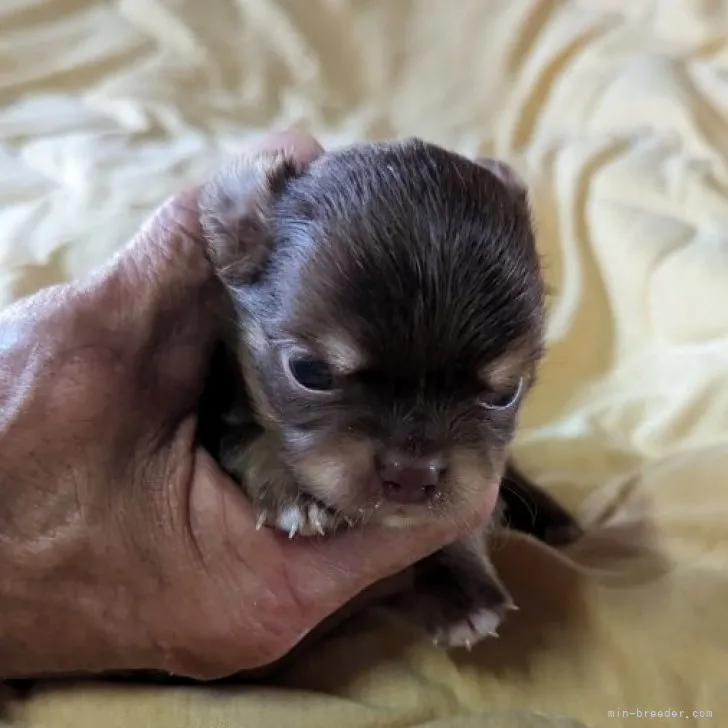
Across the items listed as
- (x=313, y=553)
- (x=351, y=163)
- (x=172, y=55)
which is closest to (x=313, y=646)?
(x=313, y=553)

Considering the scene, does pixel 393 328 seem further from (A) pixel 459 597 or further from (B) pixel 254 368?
(A) pixel 459 597

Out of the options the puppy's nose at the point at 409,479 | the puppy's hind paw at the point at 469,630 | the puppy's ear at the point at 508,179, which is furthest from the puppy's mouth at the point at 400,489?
the puppy's ear at the point at 508,179

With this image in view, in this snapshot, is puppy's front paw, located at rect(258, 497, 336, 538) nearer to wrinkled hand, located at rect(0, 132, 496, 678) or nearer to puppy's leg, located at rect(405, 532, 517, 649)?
wrinkled hand, located at rect(0, 132, 496, 678)

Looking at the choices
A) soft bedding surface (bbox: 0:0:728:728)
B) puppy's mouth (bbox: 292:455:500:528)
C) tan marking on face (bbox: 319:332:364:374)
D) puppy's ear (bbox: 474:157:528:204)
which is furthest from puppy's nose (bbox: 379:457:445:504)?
puppy's ear (bbox: 474:157:528:204)

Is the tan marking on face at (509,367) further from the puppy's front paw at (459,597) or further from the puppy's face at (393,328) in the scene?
the puppy's front paw at (459,597)

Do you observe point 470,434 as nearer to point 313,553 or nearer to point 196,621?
point 313,553
